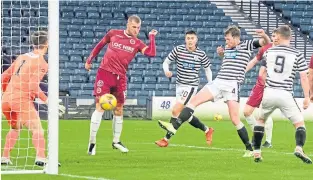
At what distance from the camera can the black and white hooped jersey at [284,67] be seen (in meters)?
13.0

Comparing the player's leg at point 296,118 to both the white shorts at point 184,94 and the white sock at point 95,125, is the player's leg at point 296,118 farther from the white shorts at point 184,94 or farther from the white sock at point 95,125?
the white shorts at point 184,94

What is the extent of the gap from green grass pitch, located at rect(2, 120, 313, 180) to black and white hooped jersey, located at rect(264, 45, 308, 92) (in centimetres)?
111

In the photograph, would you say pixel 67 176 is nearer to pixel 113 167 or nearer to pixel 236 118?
pixel 113 167

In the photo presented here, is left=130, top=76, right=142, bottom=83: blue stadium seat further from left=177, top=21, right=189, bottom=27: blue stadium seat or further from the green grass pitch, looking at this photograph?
the green grass pitch

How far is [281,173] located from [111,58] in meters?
4.40

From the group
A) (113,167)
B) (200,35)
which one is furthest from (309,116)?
(113,167)

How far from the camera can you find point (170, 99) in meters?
30.3

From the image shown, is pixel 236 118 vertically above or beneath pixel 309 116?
above

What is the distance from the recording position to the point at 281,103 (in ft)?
42.4

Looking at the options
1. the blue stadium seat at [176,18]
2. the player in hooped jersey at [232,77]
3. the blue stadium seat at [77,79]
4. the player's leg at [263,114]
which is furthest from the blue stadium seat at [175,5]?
the player's leg at [263,114]

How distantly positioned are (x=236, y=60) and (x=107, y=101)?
2.07m

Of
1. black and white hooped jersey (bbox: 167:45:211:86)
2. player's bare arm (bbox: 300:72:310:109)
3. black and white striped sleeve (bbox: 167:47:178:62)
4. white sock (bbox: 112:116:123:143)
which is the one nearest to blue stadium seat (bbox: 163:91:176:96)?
black and white hooped jersey (bbox: 167:45:211:86)

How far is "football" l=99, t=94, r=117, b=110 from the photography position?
1454 centimetres

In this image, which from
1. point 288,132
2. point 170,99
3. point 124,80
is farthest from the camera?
point 170,99
